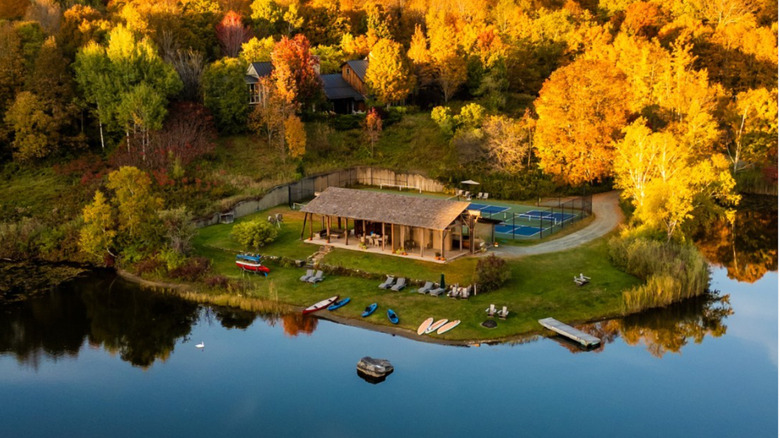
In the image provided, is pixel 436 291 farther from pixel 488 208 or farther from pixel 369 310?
pixel 488 208

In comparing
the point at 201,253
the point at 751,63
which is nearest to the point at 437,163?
the point at 201,253

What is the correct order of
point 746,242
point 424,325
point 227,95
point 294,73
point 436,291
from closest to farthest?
point 424,325, point 436,291, point 746,242, point 294,73, point 227,95

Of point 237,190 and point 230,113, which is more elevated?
point 230,113

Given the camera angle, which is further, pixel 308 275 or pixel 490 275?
pixel 308 275

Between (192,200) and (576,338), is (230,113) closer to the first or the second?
(192,200)

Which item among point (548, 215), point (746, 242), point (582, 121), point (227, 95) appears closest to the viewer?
point (746, 242)

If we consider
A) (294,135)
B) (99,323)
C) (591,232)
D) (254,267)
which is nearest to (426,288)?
(254,267)

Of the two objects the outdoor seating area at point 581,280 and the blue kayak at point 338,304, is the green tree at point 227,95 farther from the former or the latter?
the outdoor seating area at point 581,280

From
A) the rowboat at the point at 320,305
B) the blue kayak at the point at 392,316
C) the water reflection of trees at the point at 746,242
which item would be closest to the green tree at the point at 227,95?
the rowboat at the point at 320,305
